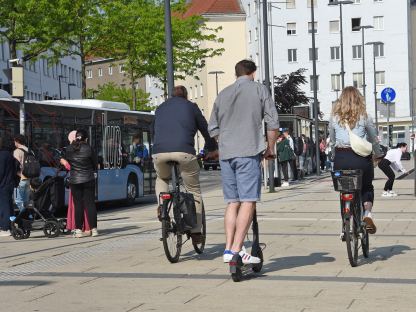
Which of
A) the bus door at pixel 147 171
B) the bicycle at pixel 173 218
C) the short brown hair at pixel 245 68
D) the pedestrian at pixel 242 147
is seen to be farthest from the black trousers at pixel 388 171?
the pedestrian at pixel 242 147

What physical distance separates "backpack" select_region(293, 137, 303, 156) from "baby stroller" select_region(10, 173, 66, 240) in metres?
20.7

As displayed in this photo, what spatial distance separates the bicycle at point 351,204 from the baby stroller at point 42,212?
20.4 feet

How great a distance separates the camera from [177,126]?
10578 millimetres

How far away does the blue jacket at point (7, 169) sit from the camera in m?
16.1

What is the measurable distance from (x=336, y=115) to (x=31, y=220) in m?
6.56

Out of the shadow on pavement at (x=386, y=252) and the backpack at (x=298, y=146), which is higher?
the backpack at (x=298, y=146)

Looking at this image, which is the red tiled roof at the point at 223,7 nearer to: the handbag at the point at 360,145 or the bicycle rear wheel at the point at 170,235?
the bicycle rear wheel at the point at 170,235

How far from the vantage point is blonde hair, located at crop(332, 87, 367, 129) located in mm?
10312

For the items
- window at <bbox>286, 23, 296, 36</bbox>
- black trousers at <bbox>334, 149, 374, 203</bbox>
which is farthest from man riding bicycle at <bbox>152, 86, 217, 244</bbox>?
window at <bbox>286, 23, 296, 36</bbox>

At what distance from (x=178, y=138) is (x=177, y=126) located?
0.43 feet

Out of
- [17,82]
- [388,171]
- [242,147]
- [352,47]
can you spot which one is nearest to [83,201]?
[17,82]

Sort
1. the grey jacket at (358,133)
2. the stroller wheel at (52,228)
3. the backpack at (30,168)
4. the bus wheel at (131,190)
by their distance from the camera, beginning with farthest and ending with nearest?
the bus wheel at (131,190), the backpack at (30,168), the stroller wheel at (52,228), the grey jacket at (358,133)

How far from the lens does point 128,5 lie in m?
46.2

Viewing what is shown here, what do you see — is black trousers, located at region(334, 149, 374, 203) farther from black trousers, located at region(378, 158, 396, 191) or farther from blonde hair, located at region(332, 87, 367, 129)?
black trousers, located at region(378, 158, 396, 191)
